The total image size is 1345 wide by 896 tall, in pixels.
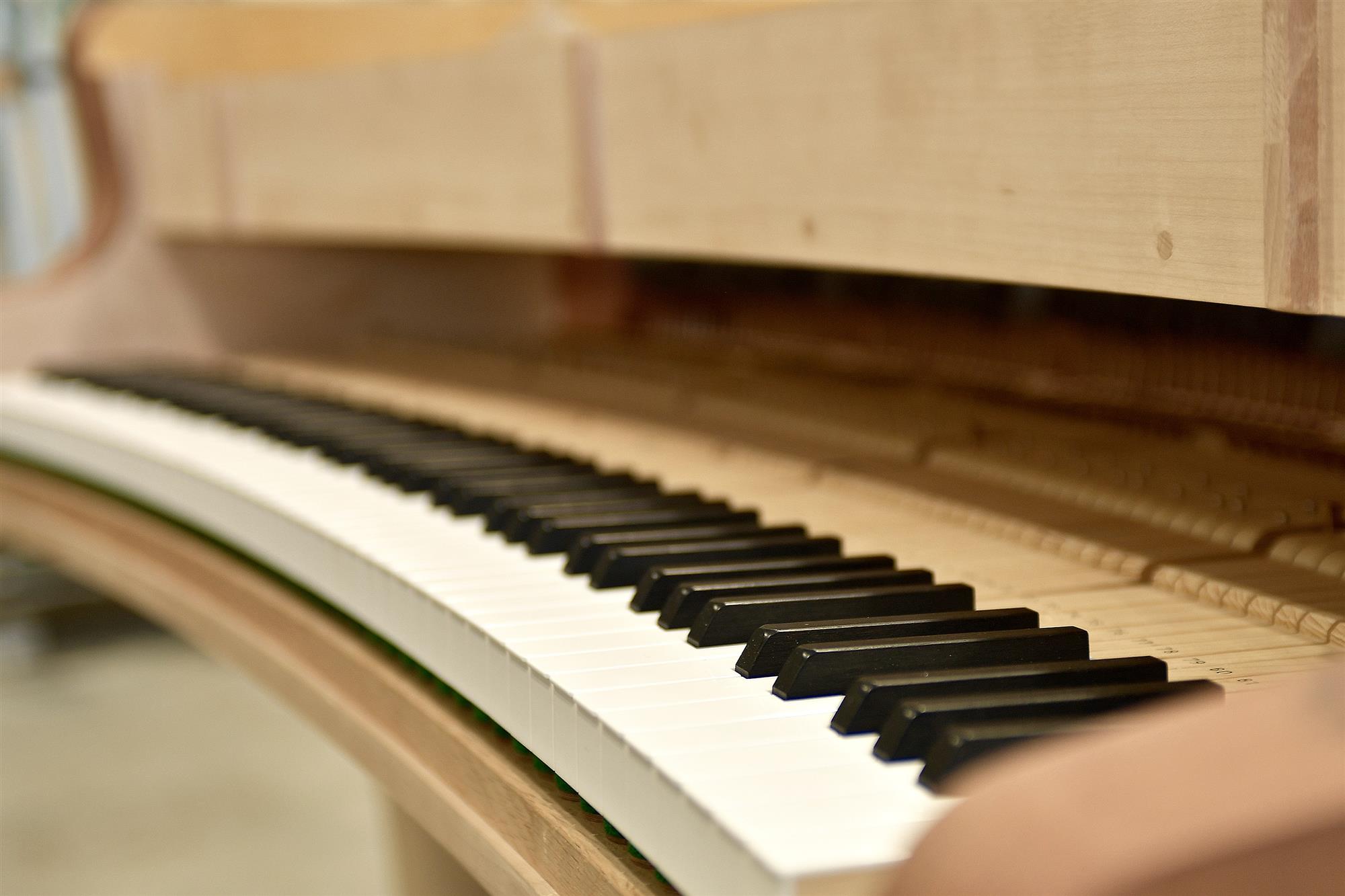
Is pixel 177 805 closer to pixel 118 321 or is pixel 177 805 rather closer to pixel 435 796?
pixel 118 321

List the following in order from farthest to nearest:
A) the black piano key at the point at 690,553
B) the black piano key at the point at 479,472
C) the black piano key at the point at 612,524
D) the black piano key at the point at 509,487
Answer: the black piano key at the point at 479,472 → the black piano key at the point at 509,487 → the black piano key at the point at 612,524 → the black piano key at the point at 690,553

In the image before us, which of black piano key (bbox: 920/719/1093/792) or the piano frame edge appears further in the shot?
the piano frame edge

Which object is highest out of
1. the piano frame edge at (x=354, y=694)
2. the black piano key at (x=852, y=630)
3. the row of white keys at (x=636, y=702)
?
the black piano key at (x=852, y=630)

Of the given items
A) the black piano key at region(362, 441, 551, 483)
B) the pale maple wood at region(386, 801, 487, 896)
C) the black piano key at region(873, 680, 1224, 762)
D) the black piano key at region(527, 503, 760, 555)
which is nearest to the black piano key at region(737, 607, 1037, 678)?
the black piano key at region(873, 680, 1224, 762)

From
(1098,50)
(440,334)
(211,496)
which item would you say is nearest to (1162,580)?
(1098,50)

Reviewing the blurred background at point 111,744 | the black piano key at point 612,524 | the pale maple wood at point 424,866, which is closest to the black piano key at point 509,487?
the black piano key at point 612,524

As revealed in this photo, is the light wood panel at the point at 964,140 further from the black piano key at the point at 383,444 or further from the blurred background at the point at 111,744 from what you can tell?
the blurred background at the point at 111,744

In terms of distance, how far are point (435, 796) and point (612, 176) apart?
781mm

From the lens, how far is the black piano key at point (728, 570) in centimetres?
108

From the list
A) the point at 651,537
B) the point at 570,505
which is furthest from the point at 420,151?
the point at 651,537

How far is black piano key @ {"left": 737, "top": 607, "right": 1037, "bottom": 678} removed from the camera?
886 mm

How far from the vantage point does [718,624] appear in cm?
97

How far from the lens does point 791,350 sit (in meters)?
2.38

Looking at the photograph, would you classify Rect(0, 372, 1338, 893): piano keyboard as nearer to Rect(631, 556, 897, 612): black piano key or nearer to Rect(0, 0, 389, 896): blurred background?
Rect(631, 556, 897, 612): black piano key
